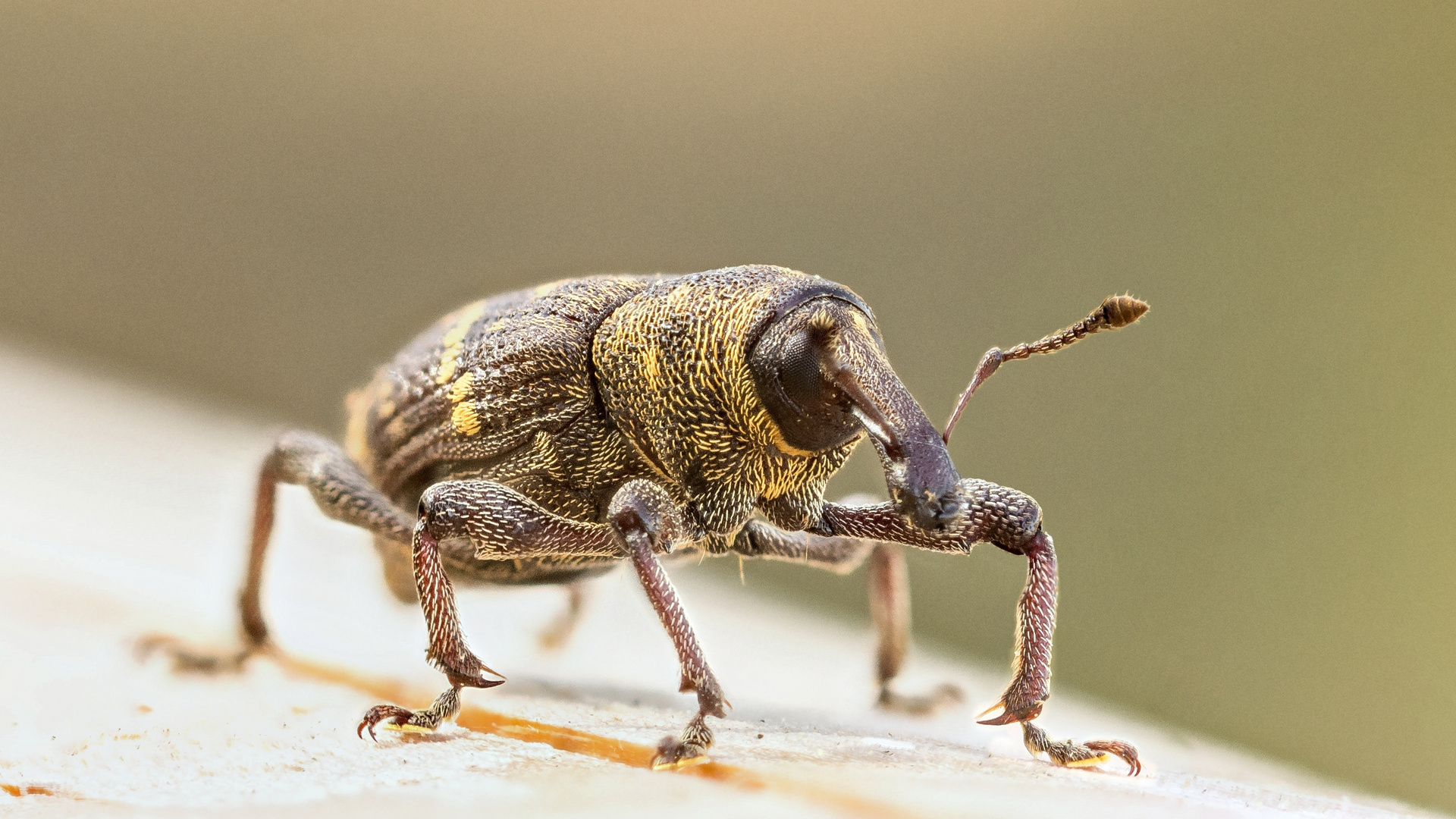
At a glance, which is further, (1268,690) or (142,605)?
(1268,690)

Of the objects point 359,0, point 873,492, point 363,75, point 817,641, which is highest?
point 359,0

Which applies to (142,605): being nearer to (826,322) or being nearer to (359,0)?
(826,322)

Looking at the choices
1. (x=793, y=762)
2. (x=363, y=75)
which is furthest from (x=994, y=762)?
(x=363, y=75)

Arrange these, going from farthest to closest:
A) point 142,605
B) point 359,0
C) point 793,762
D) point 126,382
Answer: point 126,382, point 359,0, point 142,605, point 793,762

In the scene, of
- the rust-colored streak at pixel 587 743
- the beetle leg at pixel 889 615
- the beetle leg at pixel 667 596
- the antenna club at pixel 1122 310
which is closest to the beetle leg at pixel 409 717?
the rust-colored streak at pixel 587 743

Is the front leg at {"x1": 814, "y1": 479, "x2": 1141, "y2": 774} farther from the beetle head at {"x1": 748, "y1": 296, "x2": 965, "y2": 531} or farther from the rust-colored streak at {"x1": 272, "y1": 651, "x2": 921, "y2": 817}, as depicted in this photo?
the rust-colored streak at {"x1": 272, "y1": 651, "x2": 921, "y2": 817}

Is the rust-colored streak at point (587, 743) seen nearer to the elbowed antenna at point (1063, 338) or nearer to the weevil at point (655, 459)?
the weevil at point (655, 459)

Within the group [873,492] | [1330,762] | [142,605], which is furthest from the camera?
[1330,762]

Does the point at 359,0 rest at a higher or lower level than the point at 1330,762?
higher
